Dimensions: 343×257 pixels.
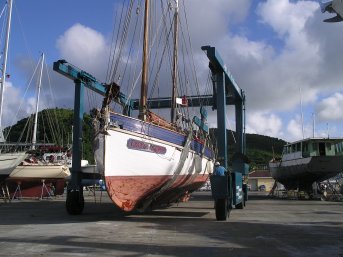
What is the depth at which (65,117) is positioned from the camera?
82.2 m

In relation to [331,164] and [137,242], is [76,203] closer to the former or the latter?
[137,242]

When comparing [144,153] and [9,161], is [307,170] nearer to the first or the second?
[144,153]

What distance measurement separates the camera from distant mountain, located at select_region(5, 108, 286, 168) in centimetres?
5743

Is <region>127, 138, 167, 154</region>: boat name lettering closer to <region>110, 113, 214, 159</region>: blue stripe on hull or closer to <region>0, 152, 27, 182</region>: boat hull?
<region>110, 113, 214, 159</region>: blue stripe on hull

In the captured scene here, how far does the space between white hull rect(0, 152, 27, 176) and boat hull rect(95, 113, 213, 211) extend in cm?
1251

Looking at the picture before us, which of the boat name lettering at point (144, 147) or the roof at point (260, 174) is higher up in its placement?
the roof at point (260, 174)

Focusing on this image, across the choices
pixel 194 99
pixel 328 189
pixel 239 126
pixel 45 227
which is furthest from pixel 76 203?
pixel 328 189

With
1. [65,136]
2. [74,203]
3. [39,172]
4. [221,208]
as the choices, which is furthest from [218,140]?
[65,136]

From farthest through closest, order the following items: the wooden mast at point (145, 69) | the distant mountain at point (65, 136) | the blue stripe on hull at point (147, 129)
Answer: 1. the distant mountain at point (65, 136)
2. the wooden mast at point (145, 69)
3. the blue stripe on hull at point (147, 129)

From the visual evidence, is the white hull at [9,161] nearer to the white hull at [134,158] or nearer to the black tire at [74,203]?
the black tire at [74,203]

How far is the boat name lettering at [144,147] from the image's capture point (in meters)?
14.2

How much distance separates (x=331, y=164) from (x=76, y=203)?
1825 centimetres

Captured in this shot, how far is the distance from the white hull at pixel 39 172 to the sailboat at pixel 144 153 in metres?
14.1

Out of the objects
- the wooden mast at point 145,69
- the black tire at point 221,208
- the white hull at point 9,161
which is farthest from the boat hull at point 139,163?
the white hull at point 9,161
